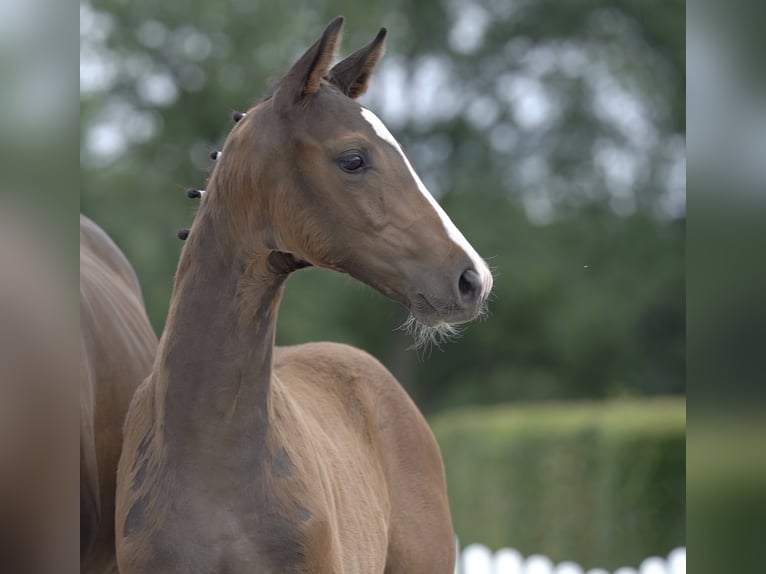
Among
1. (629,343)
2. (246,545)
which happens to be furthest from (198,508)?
(629,343)

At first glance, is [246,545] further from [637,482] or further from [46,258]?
[637,482]

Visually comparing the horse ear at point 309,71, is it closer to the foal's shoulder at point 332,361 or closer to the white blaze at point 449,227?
the white blaze at point 449,227

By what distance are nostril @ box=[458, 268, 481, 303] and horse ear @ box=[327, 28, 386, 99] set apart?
0.65 m

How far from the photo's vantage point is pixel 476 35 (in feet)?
50.3

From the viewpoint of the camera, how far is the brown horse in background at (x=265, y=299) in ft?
8.38

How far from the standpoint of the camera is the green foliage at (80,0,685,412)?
14336 mm

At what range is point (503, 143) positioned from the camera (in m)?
15.1

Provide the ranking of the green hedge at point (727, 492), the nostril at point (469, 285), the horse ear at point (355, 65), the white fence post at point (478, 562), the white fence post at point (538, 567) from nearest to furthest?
the green hedge at point (727, 492), the nostril at point (469, 285), the horse ear at point (355, 65), the white fence post at point (538, 567), the white fence post at point (478, 562)

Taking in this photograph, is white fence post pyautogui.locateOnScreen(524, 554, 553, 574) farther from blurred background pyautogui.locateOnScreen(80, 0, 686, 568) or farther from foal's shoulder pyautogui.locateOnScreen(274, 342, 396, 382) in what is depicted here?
blurred background pyautogui.locateOnScreen(80, 0, 686, 568)

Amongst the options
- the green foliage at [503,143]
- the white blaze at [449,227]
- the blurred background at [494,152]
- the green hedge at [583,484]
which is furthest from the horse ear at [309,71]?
the green foliage at [503,143]

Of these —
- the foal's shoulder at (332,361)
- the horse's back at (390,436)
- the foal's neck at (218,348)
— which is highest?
the foal's neck at (218,348)

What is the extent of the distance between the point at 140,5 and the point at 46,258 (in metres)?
13.9

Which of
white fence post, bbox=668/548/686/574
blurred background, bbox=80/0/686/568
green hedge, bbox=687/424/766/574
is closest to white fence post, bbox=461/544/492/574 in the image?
white fence post, bbox=668/548/686/574

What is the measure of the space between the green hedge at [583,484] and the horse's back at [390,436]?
16.1 ft
